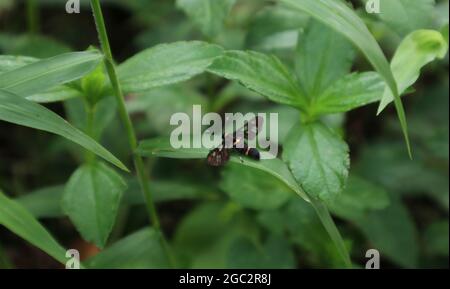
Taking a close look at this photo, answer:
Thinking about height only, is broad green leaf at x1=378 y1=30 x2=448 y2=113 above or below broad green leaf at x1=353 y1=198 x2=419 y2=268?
above

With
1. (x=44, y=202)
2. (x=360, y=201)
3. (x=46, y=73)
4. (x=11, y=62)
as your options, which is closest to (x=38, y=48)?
(x=44, y=202)

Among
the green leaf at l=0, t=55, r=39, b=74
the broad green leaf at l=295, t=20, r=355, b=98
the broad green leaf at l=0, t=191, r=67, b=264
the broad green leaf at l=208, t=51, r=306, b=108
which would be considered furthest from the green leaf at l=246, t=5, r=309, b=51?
the broad green leaf at l=0, t=191, r=67, b=264

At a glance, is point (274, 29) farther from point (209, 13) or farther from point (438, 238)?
point (438, 238)

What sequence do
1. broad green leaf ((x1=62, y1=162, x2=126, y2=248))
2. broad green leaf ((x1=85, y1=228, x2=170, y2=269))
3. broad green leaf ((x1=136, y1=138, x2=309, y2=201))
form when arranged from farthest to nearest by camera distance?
broad green leaf ((x1=85, y1=228, x2=170, y2=269))
broad green leaf ((x1=62, y1=162, x2=126, y2=248))
broad green leaf ((x1=136, y1=138, x2=309, y2=201))

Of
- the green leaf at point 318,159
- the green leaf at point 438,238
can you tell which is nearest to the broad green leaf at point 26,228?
the green leaf at point 318,159

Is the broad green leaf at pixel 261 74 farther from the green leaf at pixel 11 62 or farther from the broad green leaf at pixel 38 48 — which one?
the broad green leaf at pixel 38 48

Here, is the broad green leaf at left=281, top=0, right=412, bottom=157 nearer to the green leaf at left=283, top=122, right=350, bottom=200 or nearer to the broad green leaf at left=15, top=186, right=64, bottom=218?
the green leaf at left=283, top=122, right=350, bottom=200
